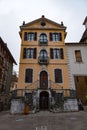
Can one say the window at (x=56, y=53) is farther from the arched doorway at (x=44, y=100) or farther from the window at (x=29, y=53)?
the arched doorway at (x=44, y=100)

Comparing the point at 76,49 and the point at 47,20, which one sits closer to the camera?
the point at 76,49

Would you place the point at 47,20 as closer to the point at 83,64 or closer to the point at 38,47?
the point at 38,47

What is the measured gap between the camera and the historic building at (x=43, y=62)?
1858cm

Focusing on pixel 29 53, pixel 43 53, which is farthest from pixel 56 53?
pixel 29 53

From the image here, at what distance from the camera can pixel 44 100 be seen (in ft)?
61.2

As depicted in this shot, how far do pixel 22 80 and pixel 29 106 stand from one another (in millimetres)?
4396

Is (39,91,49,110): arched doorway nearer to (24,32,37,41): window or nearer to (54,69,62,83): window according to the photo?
(54,69,62,83): window

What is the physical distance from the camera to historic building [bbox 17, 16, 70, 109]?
18578mm

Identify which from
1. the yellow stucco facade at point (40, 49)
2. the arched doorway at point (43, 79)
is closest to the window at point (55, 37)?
the yellow stucco facade at point (40, 49)

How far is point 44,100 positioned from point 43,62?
19.4 feet

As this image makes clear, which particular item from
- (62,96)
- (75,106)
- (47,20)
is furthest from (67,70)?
(47,20)

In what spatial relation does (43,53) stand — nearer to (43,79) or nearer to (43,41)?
(43,41)

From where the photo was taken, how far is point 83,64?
66.4 ft

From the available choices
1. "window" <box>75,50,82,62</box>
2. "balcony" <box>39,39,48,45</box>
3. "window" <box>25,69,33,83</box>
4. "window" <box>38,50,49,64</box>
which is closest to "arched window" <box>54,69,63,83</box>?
"window" <box>38,50,49,64</box>
